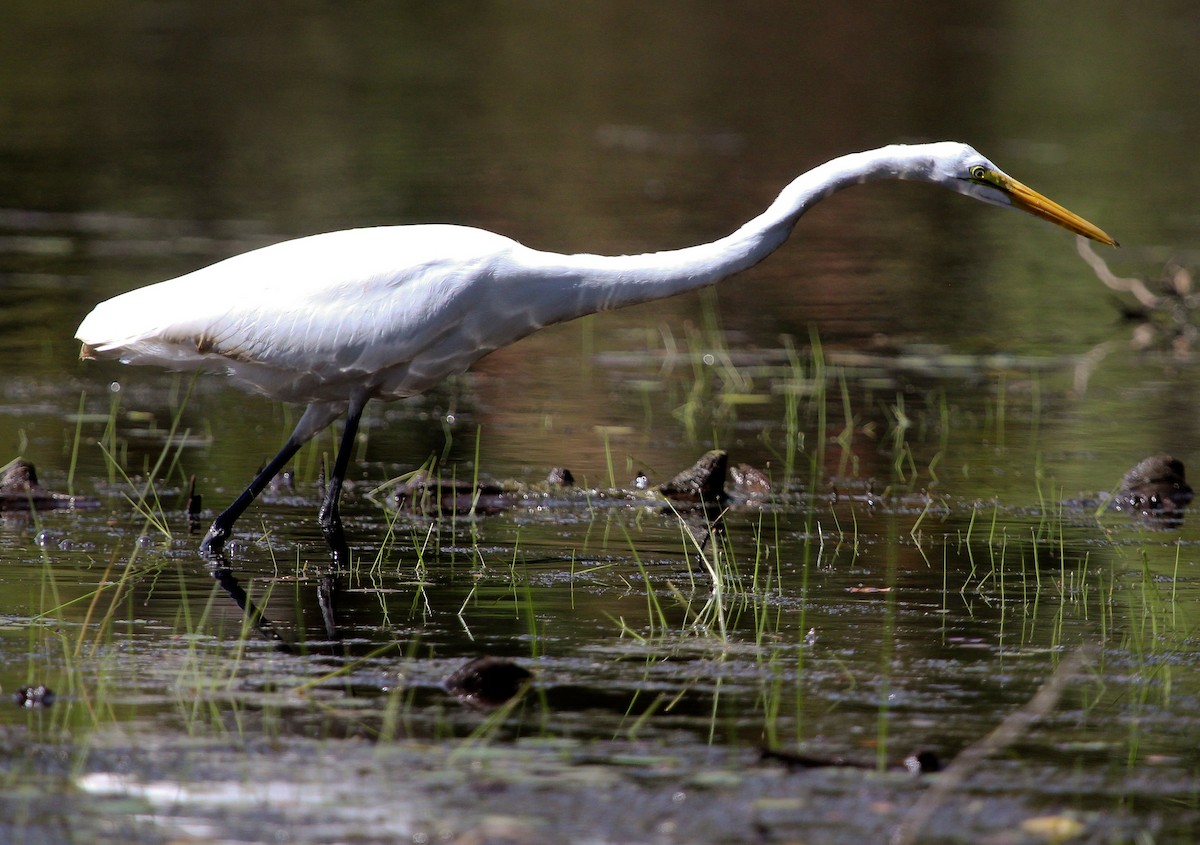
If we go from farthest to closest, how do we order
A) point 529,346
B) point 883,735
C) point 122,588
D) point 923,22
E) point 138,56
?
point 923,22
point 138,56
point 529,346
point 122,588
point 883,735

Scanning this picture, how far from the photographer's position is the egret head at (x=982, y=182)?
20.8 ft

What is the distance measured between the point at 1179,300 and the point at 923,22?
89.4 ft

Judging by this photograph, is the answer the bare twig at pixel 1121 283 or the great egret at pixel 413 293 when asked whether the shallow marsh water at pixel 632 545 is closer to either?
the bare twig at pixel 1121 283

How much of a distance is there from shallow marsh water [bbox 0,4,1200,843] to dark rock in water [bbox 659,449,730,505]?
187 mm

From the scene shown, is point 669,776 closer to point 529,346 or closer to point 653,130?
point 529,346

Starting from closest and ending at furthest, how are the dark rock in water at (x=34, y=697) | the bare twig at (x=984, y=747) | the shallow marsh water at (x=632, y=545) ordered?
the bare twig at (x=984, y=747)
the shallow marsh water at (x=632, y=545)
the dark rock in water at (x=34, y=697)

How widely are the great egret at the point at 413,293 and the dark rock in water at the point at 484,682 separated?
1.86 metres

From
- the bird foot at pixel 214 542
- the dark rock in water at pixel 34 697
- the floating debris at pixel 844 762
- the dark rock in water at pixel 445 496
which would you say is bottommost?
the floating debris at pixel 844 762

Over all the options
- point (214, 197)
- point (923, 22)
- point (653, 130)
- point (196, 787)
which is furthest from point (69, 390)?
point (923, 22)

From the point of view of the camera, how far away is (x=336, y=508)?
6648 mm

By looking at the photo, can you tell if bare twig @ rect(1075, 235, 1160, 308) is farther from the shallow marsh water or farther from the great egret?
the great egret

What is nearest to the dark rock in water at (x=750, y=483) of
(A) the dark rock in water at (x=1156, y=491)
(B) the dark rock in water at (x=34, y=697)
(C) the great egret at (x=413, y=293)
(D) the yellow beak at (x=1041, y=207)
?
(A) the dark rock in water at (x=1156, y=491)

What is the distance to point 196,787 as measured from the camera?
4008 millimetres

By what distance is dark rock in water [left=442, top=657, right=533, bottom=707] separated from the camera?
4.74 meters
